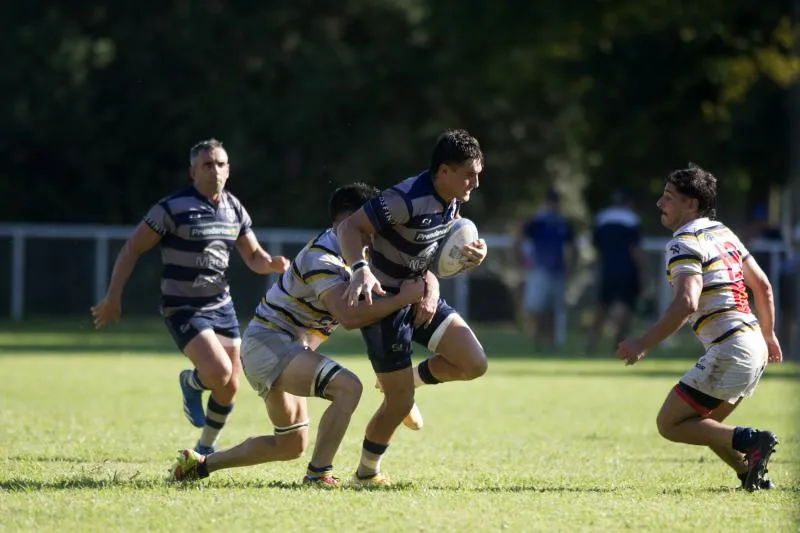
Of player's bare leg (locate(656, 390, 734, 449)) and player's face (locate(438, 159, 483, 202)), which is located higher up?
player's face (locate(438, 159, 483, 202))

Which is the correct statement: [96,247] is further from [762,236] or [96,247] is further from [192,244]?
[192,244]

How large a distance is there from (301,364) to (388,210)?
95 cm

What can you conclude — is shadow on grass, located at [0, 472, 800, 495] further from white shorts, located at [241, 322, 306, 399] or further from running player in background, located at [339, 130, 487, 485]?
white shorts, located at [241, 322, 306, 399]

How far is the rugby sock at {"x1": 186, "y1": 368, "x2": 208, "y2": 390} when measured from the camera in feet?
30.6

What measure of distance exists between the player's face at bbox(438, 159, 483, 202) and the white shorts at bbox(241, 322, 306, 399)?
1180 millimetres

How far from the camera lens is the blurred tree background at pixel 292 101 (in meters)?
33.0

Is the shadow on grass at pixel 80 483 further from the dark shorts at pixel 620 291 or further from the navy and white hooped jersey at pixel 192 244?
the dark shorts at pixel 620 291

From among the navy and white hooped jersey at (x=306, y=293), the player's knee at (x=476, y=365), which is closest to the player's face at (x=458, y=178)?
the navy and white hooped jersey at (x=306, y=293)

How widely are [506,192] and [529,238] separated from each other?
16.3 metres

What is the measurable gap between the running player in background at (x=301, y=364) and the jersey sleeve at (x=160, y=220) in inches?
69.6

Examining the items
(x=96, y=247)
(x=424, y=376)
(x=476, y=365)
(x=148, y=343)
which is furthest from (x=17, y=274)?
(x=476, y=365)

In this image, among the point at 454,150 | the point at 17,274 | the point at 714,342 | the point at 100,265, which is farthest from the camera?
the point at 17,274

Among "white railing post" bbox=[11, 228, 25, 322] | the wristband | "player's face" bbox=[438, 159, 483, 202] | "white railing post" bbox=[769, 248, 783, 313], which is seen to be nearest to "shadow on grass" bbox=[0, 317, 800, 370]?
"white railing post" bbox=[11, 228, 25, 322]

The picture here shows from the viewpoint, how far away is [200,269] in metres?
9.49
